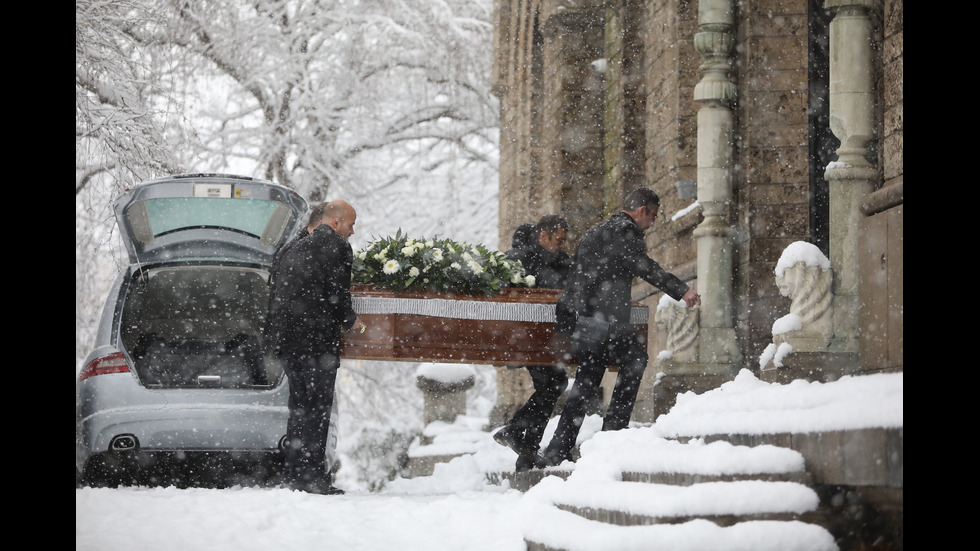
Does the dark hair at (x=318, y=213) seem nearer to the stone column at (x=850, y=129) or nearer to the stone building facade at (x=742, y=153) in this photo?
the stone building facade at (x=742, y=153)

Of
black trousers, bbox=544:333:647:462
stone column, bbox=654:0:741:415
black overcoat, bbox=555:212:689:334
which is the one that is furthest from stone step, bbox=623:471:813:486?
stone column, bbox=654:0:741:415

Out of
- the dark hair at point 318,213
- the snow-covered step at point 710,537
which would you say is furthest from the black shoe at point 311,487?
the snow-covered step at point 710,537

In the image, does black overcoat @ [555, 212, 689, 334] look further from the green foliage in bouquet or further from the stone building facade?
the stone building facade

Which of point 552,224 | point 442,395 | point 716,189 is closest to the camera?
point 552,224

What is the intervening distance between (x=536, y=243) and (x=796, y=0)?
9.27 feet

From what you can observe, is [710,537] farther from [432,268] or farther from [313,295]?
[432,268]

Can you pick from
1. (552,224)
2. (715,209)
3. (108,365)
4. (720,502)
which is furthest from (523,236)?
(720,502)

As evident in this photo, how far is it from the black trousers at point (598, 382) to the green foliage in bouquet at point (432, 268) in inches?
47.4

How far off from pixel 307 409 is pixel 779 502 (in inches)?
159

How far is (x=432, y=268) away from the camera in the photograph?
355 inches

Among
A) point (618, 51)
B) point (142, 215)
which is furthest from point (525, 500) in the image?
point (618, 51)

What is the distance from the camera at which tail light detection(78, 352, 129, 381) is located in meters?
8.66

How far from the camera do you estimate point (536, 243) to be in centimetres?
976

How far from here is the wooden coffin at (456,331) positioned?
8805 mm
